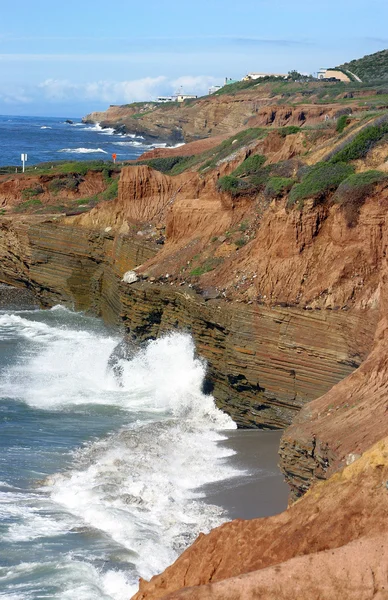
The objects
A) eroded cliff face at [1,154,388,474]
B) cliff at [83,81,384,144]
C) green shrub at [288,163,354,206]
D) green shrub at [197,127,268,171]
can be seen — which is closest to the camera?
eroded cliff face at [1,154,388,474]

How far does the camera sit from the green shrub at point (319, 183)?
18156 millimetres

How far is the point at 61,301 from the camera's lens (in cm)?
3066

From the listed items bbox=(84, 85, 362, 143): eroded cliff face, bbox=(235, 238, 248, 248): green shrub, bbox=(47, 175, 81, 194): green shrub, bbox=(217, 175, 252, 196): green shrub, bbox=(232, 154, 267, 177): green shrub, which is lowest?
bbox=(235, 238, 248, 248): green shrub

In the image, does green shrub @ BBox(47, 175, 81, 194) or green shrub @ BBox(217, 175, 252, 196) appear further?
green shrub @ BBox(47, 175, 81, 194)

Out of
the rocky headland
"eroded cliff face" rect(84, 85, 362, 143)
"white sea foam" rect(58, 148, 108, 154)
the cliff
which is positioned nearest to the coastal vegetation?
the cliff

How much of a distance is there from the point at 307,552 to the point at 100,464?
8389 millimetres

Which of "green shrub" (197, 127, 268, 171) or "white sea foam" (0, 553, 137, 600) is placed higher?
"green shrub" (197, 127, 268, 171)

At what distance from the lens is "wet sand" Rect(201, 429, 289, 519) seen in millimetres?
13109

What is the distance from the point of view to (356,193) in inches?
682

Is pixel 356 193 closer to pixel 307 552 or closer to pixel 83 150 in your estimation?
pixel 307 552

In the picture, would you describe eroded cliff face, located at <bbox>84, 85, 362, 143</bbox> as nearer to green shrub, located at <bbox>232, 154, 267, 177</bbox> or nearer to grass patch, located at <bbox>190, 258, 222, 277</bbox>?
green shrub, located at <bbox>232, 154, 267, 177</bbox>

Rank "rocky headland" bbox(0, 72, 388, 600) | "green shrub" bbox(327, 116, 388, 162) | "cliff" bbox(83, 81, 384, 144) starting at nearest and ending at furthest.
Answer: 1. "rocky headland" bbox(0, 72, 388, 600)
2. "green shrub" bbox(327, 116, 388, 162)
3. "cliff" bbox(83, 81, 384, 144)

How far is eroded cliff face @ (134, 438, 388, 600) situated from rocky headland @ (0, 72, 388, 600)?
1 centimetres

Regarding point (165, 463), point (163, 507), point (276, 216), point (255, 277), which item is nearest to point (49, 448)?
point (165, 463)
